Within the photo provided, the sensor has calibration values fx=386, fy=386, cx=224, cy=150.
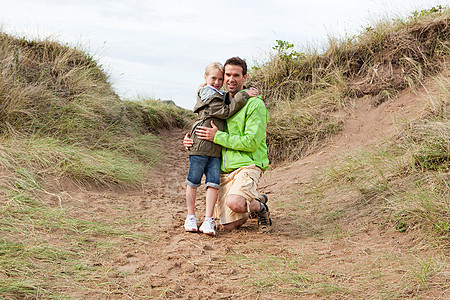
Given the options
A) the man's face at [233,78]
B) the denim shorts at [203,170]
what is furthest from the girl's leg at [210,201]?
the man's face at [233,78]

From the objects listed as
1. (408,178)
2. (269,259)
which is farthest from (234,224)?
(408,178)

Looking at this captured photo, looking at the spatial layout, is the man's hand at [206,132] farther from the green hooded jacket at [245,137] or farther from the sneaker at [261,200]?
the sneaker at [261,200]

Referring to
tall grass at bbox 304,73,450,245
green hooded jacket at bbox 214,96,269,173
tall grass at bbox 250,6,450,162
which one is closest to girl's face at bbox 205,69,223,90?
green hooded jacket at bbox 214,96,269,173

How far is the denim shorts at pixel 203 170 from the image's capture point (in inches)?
165

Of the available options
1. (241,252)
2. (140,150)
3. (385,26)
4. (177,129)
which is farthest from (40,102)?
(385,26)

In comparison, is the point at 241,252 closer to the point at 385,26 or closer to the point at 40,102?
the point at 40,102

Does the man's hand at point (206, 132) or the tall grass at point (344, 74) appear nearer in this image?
the man's hand at point (206, 132)

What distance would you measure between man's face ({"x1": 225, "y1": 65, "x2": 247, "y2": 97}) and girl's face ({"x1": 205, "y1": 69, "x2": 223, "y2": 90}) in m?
0.09

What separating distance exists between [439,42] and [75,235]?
734 cm

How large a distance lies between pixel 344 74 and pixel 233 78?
485 centimetres

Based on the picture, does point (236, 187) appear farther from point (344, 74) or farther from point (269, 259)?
point (344, 74)

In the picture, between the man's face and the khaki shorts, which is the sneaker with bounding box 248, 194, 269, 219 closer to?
the khaki shorts

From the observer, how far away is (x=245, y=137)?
410 cm

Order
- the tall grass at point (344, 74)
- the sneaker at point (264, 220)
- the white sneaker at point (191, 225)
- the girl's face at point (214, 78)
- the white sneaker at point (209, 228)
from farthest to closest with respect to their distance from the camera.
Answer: the tall grass at point (344, 74) → the sneaker at point (264, 220) → the girl's face at point (214, 78) → the white sneaker at point (191, 225) → the white sneaker at point (209, 228)
